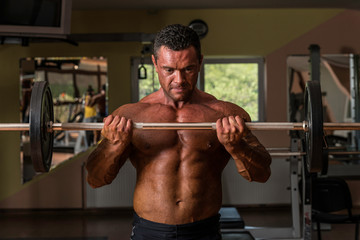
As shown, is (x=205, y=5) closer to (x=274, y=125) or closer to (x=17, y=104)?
(x=17, y=104)

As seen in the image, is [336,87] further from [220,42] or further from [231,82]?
[220,42]

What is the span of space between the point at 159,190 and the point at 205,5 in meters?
3.71

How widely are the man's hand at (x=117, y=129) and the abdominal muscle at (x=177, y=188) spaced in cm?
16

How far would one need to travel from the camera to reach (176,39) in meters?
1.52

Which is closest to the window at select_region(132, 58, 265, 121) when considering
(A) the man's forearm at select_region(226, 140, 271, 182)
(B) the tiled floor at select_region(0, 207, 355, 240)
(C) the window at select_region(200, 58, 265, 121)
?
(C) the window at select_region(200, 58, 265, 121)

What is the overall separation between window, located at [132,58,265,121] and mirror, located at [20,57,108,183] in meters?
0.43

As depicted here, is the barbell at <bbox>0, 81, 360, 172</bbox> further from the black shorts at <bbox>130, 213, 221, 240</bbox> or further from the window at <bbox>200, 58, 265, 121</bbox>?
the window at <bbox>200, 58, 265, 121</bbox>

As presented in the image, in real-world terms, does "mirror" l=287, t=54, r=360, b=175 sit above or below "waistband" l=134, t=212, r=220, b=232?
above

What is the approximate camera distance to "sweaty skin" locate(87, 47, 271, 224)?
152cm

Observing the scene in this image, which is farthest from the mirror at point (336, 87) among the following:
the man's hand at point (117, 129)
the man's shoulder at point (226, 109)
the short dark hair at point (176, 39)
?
the man's hand at point (117, 129)

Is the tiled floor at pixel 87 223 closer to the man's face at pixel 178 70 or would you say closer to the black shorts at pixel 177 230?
the black shorts at pixel 177 230

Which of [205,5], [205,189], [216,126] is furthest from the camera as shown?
[205,5]

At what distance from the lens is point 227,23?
5.16 m

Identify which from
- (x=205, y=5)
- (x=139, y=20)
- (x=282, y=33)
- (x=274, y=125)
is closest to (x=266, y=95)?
(x=282, y=33)
